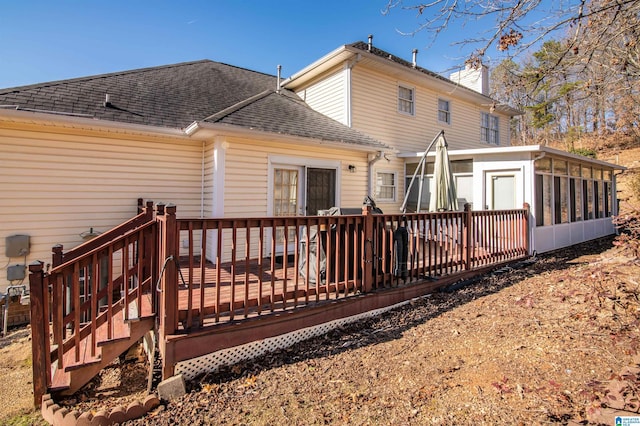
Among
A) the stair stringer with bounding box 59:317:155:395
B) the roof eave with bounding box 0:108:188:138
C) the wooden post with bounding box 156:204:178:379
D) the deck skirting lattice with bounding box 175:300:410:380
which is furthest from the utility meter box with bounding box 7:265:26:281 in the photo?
the deck skirting lattice with bounding box 175:300:410:380

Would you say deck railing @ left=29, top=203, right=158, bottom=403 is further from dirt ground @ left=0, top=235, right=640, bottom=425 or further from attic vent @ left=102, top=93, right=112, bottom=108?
Answer: attic vent @ left=102, top=93, right=112, bottom=108

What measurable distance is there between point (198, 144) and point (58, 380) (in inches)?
205

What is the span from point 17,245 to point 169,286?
4.64 metres

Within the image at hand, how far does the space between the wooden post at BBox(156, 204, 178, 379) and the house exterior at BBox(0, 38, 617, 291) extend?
3540 mm

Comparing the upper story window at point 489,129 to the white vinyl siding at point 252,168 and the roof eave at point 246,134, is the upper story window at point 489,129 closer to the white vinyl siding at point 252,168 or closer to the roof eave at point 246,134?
the roof eave at point 246,134

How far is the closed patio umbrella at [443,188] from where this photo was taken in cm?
755

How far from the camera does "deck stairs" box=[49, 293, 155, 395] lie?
9.68 ft

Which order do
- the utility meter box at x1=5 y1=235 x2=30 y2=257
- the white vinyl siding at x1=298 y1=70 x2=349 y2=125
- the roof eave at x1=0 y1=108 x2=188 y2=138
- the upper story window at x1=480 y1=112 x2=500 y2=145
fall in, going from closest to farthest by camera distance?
the roof eave at x1=0 y1=108 x2=188 y2=138, the utility meter box at x1=5 y1=235 x2=30 y2=257, the white vinyl siding at x1=298 y1=70 x2=349 y2=125, the upper story window at x1=480 y1=112 x2=500 y2=145

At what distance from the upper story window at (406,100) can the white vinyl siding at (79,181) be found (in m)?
7.08

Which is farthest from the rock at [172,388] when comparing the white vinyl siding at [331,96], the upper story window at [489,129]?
the upper story window at [489,129]

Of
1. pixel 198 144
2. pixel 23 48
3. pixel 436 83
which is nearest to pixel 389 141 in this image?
pixel 436 83

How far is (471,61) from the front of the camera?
3932mm

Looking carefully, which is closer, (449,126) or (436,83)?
(436,83)

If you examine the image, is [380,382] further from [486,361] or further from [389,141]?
[389,141]
